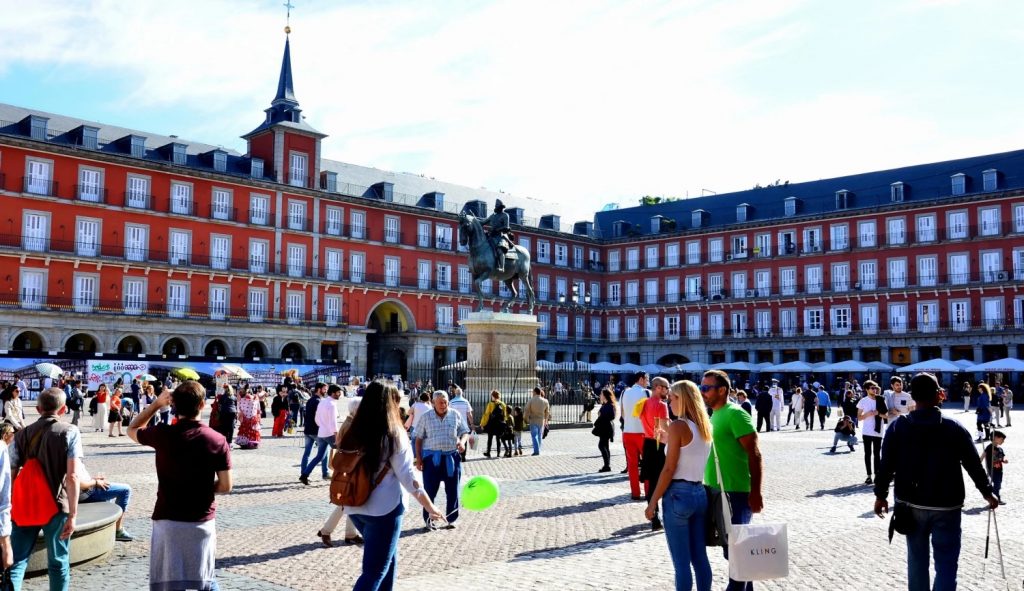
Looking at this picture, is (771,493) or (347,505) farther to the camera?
(771,493)

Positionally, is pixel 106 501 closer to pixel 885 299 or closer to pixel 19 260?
pixel 19 260

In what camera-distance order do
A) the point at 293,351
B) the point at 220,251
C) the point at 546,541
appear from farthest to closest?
the point at 293,351, the point at 220,251, the point at 546,541

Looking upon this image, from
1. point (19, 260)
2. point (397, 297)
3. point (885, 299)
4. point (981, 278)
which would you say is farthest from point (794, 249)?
point (19, 260)

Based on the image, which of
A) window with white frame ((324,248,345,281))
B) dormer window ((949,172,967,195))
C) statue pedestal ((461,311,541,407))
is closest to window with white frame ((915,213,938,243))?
dormer window ((949,172,967,195))

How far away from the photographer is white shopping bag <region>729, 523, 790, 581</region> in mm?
4996

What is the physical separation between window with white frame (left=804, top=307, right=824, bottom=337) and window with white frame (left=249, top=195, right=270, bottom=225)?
33.0 metres

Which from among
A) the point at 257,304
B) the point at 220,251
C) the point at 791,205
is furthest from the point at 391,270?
the point at 791,205

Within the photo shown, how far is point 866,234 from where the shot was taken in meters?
54.5

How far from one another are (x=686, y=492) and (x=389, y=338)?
52.3 metres

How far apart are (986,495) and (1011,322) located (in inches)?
1963

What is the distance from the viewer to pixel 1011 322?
49.0m

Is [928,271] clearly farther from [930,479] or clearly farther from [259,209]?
[930,479]

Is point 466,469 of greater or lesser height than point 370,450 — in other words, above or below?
below

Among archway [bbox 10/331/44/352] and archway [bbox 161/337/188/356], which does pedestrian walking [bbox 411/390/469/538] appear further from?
archway [bbox 161/337/188/356]
